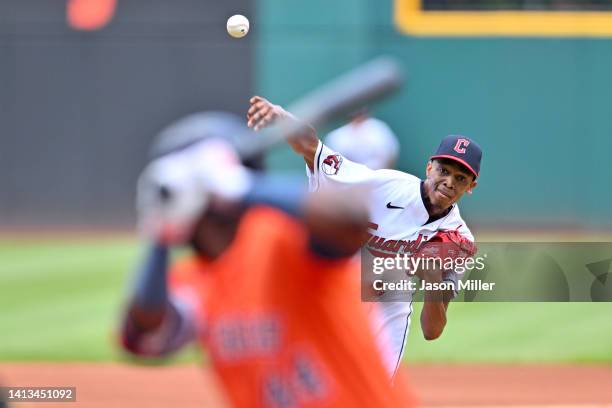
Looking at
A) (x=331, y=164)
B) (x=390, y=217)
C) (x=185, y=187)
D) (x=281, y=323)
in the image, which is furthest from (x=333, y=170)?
(x=185, y=187)

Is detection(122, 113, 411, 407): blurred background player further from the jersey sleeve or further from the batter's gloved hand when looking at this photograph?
the jersey sleeve

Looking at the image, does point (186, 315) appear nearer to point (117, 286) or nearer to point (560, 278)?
point (560, 278)

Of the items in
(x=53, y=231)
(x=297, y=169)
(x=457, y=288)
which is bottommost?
(x=53, y=231)

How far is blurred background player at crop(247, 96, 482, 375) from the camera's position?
5137mm

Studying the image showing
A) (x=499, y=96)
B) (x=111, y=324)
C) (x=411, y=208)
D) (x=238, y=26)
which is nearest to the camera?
(x=411, y=208)

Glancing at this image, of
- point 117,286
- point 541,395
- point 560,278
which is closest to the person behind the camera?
point 560,278

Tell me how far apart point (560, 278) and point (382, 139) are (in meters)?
5.45

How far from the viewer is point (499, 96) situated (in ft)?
49.1

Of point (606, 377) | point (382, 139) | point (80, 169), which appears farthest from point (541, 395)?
point (80, 169)

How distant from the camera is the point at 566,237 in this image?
1455 centimetres

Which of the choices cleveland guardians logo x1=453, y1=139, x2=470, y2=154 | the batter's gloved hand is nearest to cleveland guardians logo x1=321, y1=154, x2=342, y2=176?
cleveland guardians logo x1=453, y1=139, x2=470, y2=154

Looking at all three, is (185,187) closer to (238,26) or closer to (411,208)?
(411,208)

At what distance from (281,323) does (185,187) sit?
439 mm

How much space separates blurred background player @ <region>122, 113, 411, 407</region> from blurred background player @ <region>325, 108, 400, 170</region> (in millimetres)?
9414
